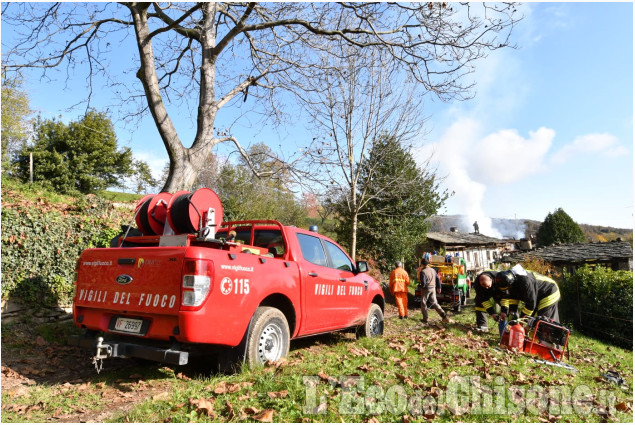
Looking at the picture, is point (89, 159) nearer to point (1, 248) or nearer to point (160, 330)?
point (1, 248)

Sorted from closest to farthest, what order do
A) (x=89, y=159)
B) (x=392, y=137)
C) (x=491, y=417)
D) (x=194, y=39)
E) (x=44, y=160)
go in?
(x=491, y=417), (x=194, y=39), (x=392, y=137), (x=44, y=160), (x=89, y=159)

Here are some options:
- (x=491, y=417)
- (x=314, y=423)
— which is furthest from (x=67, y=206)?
(x=491, y=417)

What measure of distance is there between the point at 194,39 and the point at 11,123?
18.1 metres

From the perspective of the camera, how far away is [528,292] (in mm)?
7051

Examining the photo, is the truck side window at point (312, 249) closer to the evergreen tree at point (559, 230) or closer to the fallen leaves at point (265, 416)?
the fallen leaves at point (265, 416)

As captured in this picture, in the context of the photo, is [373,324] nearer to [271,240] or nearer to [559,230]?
[271,240]

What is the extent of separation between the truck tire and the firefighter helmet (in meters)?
2.48

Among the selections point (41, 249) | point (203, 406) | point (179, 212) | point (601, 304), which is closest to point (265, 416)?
point (203, 406)

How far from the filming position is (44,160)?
20406 mm

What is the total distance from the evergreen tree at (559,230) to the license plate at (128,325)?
48.2m

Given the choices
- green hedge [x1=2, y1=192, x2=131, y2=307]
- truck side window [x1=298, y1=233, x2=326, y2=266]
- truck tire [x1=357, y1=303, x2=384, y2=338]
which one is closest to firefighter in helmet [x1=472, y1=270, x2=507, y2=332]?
truck tire [x1=357, y1=303, x2=384, y2=338]

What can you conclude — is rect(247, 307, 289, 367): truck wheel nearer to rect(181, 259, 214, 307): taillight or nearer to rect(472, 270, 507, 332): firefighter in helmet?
rect(181, 259, 214, 307): taillight

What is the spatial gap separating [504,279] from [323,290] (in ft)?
13.2

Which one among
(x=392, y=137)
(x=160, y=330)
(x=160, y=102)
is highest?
(x=392, y=137)
